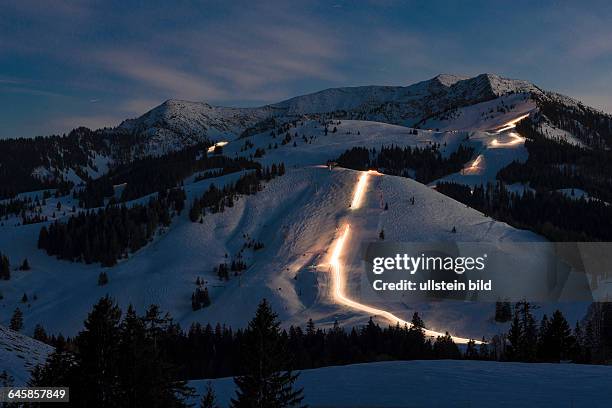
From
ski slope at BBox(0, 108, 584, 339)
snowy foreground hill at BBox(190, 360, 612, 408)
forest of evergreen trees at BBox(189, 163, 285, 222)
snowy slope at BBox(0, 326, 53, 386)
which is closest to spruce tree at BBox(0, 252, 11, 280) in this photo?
ski slope at BBox(0, 108, 584, 339)

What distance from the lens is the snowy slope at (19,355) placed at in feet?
89.9

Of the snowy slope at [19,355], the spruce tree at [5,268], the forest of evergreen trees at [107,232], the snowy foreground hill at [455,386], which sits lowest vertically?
the snowy foreground hill at [455,386]

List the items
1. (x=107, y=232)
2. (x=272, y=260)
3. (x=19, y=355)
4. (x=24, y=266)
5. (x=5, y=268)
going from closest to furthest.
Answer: (x=19, y=355) < (x=272, y=260) < (x=5, y=268) < (x=24, y=266) < (x=107, y=232)

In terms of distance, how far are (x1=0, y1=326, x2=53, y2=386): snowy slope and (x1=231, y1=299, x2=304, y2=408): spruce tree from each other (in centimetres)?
1184

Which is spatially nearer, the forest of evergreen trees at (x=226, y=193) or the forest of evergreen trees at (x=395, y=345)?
the forest of evergreen trees at (x=395, y=345)

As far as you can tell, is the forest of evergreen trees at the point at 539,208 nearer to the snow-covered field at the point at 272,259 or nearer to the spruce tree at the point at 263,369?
the snow-covered field at the point at 272,259

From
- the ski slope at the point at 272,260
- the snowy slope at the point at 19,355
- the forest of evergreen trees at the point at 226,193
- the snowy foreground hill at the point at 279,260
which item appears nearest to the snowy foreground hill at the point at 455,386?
the snowy slope at the point at 19,355

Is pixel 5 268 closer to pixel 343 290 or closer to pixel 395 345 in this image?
pixel 343 290

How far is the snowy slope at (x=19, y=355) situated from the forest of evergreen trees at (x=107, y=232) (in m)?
99.2

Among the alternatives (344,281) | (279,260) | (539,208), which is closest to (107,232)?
(279,260)

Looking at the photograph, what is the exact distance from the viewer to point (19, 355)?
3133cm

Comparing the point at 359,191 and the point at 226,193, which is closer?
the point at 359,191

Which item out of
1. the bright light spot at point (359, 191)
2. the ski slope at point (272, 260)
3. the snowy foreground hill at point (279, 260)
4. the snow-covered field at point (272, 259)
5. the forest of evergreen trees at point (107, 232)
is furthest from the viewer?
the bright light spot at point (359, 191)

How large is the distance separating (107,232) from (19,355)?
115546 millimetres
